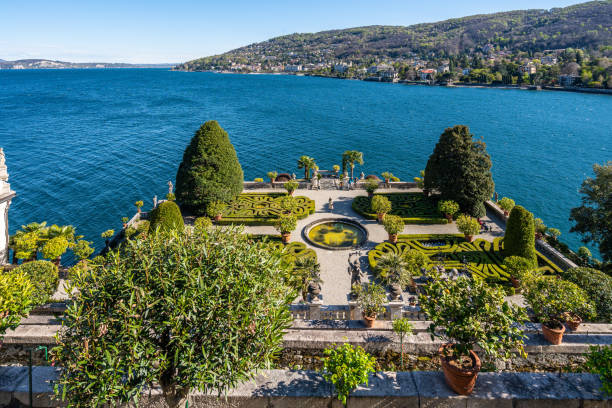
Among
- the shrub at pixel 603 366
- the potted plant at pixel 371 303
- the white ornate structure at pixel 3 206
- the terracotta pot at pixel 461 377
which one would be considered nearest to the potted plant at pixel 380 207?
the potted plant at pixel 371 303

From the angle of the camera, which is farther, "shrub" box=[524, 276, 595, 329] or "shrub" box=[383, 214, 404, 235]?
"shrub" box=[383, 214, 404, 235]

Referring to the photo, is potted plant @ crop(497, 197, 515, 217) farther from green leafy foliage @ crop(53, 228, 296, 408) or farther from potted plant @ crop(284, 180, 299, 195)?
green leafy foliage @ crop(53, 228, 296, 408)

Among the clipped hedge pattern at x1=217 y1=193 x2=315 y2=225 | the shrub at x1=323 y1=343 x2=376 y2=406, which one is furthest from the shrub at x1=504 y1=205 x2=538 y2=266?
the shrub at x1=323 y1=343 x2=376 y2=406

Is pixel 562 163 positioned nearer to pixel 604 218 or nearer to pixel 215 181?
pixel 604 218

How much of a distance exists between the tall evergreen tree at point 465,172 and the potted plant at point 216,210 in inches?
883

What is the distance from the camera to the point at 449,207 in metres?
31.0

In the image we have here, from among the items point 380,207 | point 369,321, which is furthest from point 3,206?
point 380,207

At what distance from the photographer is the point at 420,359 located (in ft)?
37.2

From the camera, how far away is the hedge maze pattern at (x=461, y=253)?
2403 cm

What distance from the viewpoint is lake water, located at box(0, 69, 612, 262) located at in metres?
50.2

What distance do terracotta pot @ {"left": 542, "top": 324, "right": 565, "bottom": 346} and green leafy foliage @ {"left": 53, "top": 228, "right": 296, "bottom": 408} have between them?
378 inches

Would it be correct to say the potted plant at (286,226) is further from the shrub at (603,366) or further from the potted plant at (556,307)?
the shrub at (603,366)

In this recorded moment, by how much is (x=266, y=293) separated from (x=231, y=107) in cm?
13895

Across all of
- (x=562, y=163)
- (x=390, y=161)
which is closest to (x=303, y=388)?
(x=390, y=161)
